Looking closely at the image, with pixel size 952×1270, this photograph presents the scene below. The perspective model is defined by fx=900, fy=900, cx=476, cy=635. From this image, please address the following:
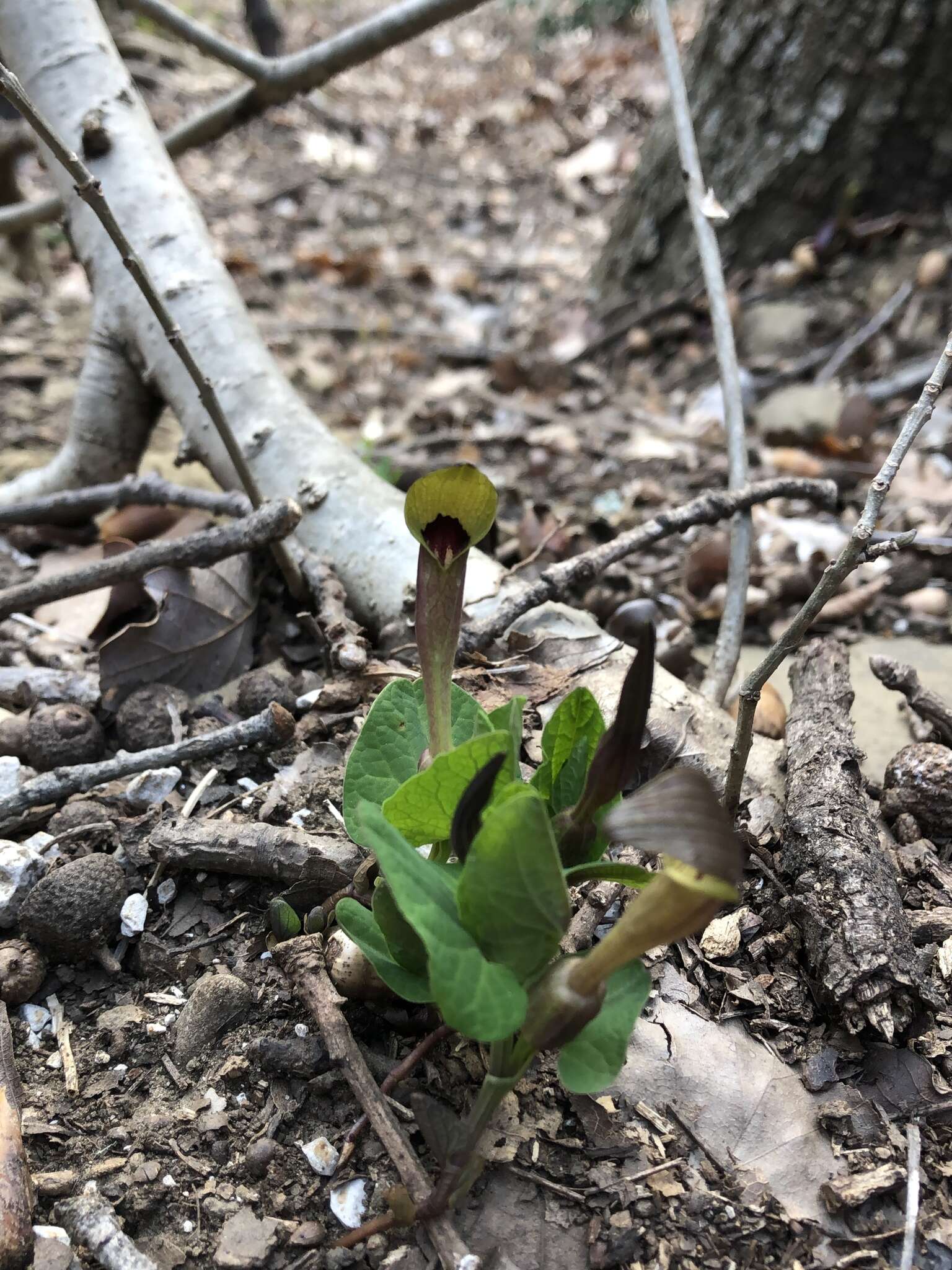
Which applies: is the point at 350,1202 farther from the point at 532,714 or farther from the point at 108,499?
the point at 108,499

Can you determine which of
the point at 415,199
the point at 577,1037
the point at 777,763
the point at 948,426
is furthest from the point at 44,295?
the point at 577,1037

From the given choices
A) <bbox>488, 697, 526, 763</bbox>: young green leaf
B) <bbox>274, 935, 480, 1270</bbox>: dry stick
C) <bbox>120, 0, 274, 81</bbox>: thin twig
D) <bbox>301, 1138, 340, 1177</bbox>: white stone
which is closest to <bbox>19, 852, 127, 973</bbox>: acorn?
<bbox>274, 935, 480, 1270</bbox>: dry stick

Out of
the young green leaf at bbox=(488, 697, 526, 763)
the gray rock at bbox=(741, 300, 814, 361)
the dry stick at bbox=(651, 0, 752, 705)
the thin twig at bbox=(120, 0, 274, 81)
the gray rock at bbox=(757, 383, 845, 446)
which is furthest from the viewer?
the gray rock at bbox=(741, 300, 814, 361)

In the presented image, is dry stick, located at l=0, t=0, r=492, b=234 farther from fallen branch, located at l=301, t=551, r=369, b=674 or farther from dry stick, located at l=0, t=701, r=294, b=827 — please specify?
dry stick, located at l=0, t=701, r=294, b=827

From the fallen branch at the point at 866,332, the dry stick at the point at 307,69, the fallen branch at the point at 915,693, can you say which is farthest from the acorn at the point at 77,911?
the fallen branch at the point at 866,332

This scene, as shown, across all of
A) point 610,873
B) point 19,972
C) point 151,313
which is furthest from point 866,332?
point 19,972

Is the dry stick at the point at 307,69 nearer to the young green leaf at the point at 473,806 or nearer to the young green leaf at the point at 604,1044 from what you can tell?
the young green leaf at the point at 473,806

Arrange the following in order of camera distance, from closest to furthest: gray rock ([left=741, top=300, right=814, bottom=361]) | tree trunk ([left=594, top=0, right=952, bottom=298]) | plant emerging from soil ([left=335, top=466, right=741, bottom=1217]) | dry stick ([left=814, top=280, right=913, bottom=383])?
plant emerging from soil ([left=335, top=466, right=741, bottom=1217]) < tree trunk ([left=594, top=0, right=952, bottom=298]) < dry stick ([left=814, top=280, right=913, bottom=383]) < gray rock ([left=741, top=300, right=814, bottom=361])
